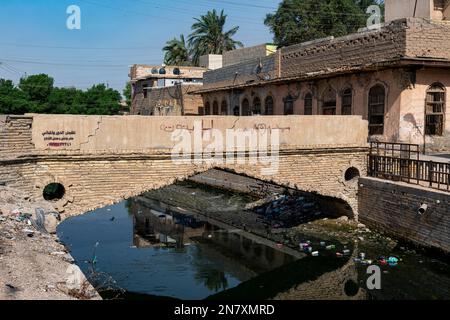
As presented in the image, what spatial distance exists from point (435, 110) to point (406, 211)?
5.44 m

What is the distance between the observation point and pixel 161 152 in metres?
12.8

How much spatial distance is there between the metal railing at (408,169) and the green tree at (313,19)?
1126 inches

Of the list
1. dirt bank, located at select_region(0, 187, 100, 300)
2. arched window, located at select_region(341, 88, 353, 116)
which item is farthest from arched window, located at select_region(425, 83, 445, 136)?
dirt bank, located at select_region(0, 187, 100, 300)

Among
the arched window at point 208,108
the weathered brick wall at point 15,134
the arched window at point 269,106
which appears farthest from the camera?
the arched window at point 208,108

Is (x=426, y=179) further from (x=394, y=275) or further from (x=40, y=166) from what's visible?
(x=40, y=166)

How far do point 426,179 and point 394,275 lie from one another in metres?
3.19

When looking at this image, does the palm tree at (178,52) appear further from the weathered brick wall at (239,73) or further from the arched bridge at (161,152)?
the arched bridge at (161,152)

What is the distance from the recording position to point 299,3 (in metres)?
44.4

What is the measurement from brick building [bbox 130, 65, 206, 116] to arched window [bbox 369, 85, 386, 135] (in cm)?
1709

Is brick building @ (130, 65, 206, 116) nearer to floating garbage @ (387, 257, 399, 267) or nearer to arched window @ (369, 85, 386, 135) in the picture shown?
arched window @ (369, 85, 386, 135)

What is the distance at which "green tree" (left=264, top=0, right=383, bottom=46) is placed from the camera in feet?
142

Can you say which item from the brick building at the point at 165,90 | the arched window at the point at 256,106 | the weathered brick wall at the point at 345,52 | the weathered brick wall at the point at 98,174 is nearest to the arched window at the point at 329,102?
the weathered brick wall at the point at 345,52

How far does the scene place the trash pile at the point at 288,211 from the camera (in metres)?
17.7

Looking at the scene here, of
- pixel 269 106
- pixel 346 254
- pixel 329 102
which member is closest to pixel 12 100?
pixel 269 106
